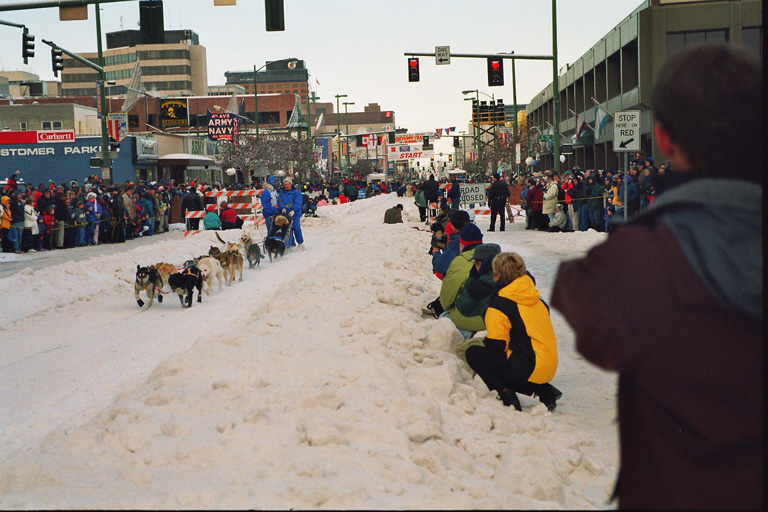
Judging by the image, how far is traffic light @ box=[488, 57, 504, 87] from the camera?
84.5ft

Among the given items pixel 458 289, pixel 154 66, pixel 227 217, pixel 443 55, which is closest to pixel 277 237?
pixel 227 217

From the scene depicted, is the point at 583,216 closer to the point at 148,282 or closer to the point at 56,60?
the point at 148,282

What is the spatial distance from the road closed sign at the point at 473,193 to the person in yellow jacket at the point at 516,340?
23.3m

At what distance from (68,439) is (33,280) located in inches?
400

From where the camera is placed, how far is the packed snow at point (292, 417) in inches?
158

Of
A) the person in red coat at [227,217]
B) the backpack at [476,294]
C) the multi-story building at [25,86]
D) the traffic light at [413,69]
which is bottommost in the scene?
the backpack at [476,294]

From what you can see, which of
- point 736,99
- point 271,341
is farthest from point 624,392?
point 271,341

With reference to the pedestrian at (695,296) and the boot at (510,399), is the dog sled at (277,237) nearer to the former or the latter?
the boot at (510,399)

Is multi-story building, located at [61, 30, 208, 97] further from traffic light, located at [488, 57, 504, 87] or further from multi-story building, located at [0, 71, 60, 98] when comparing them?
traffic light, located at [488, 57, 504, 87]

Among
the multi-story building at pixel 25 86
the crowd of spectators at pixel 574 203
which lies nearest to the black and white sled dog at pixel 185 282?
the crowd of spectators at pixel 574 203

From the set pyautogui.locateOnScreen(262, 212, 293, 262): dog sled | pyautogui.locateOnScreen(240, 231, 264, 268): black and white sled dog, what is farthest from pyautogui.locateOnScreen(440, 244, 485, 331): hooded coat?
pyautogui.locateOnScreen(262, 212, 293, 262): dog sled

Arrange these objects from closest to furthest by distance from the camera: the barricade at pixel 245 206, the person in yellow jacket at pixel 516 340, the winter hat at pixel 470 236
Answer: the person in yellow jacket at pixel 516 340, the winter hat at pixel 470 236, the barricade at pixel 245 206

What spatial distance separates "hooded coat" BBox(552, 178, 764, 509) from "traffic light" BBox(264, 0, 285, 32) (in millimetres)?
14822

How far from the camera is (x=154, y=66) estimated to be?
143500 millimetres
